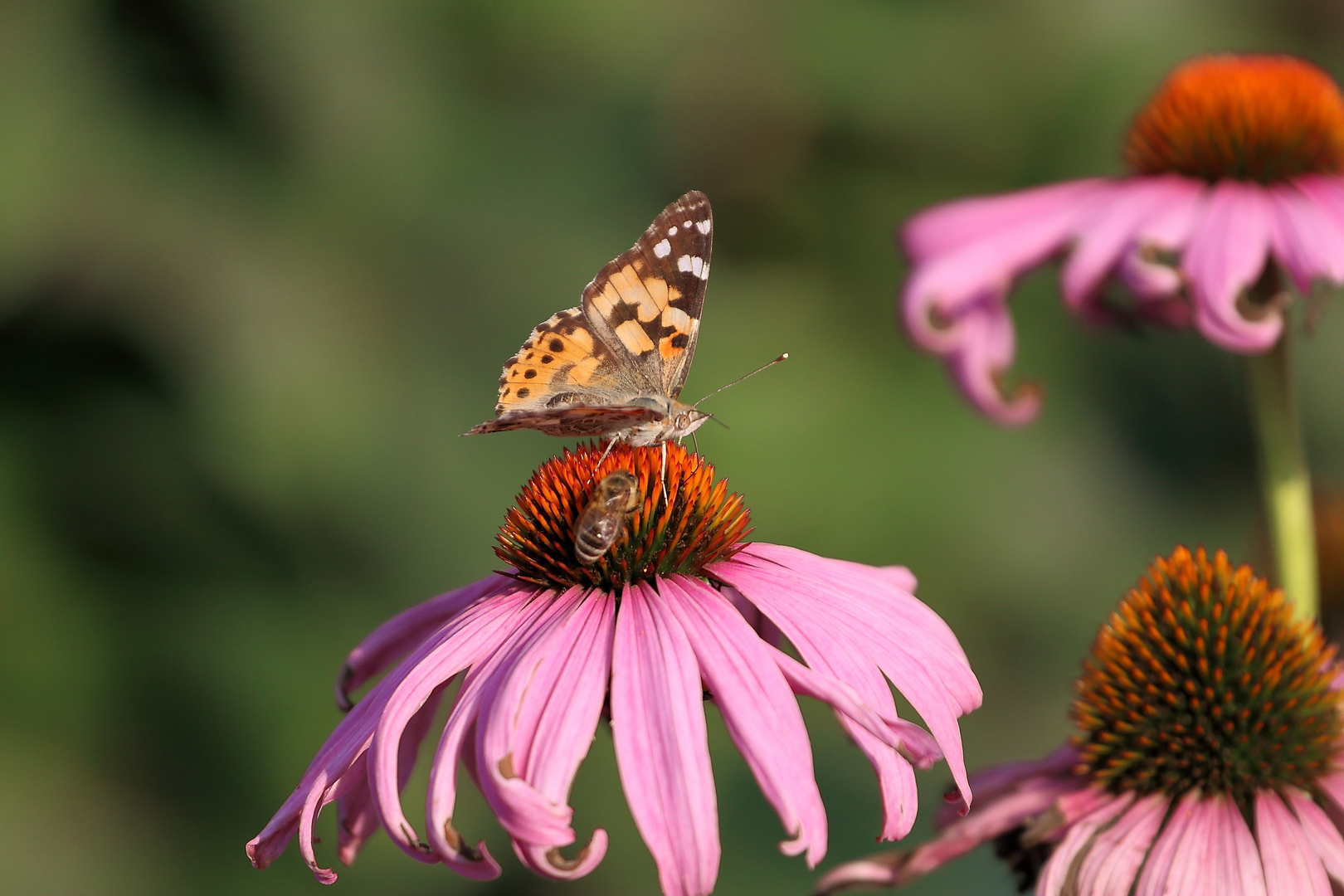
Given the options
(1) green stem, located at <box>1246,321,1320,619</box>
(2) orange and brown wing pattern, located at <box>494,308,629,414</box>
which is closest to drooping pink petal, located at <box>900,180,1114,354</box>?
(1) green stem, located at <box>1246,321,1320,619</box>

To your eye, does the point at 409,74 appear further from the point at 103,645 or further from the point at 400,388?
the point at 103,645

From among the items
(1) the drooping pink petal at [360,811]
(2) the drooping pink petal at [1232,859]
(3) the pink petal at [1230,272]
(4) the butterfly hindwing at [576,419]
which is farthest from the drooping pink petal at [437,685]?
(3) the pink petal at [1230,272]

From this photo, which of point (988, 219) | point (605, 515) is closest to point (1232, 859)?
point (605, 515)

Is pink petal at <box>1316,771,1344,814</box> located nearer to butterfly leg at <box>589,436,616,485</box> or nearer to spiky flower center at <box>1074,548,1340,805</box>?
spiky flower center at <box>1074,548,1340,805</box>

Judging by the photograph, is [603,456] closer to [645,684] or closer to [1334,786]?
[645,684]

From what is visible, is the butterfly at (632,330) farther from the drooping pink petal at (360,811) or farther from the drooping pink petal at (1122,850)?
the drooping pink petal at (1122,850)

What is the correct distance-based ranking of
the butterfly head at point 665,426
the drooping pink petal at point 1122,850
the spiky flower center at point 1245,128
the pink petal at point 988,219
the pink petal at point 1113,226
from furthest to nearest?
the pink petal at point 988,219, the spiky flower center at point 1245,128, the pink petal at point 1113,226, the butterfly head at point 665,426, the drooping pink petal at point 1122,850
